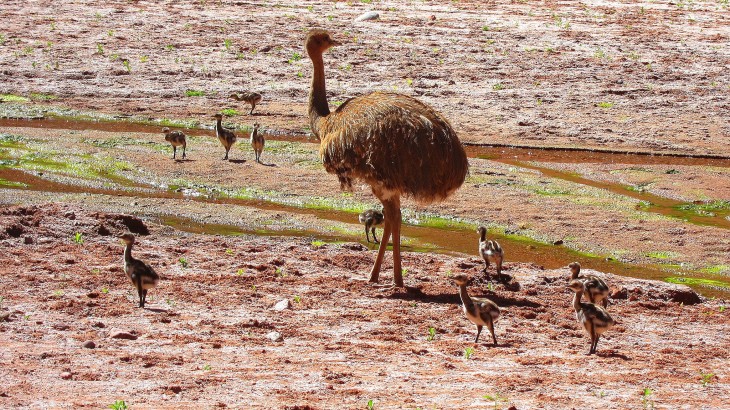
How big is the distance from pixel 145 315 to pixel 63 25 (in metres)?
18.4

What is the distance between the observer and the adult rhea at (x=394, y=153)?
34.6 feet

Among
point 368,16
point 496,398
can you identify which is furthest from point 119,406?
point 368,16

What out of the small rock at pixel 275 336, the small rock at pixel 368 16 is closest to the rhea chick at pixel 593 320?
the small rock at pixel 275 336

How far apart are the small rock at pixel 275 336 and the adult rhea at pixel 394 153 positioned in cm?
217

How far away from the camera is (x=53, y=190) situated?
15086 mm

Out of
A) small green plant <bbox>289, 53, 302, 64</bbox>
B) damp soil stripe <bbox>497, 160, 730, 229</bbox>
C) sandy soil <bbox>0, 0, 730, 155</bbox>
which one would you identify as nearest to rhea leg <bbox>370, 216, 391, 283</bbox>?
damp soil stripe <bbox>497, 160, 730, 229</bbox>

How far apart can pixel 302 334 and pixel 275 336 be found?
0.91ft

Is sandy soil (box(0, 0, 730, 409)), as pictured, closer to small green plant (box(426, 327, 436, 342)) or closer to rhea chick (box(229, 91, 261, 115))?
small green plant (box(426, 327, 436, 342))

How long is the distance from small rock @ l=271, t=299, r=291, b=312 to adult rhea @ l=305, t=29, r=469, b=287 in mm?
1289

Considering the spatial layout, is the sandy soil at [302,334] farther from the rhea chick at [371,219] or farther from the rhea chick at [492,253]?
the rhea chick at [371,219]

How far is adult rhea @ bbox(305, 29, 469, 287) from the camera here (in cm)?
1054

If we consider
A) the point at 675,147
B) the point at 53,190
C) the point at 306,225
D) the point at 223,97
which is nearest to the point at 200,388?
the point at 306,225

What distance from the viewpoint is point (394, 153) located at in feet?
34.6

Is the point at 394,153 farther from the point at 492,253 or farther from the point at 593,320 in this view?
the point at 593,320
